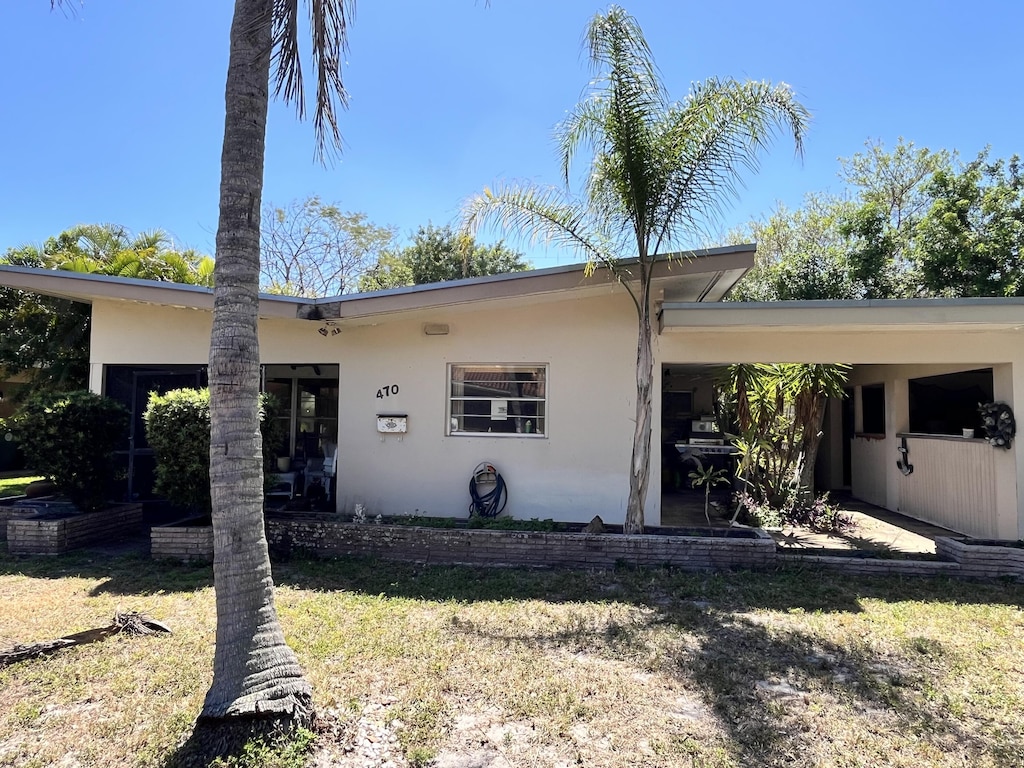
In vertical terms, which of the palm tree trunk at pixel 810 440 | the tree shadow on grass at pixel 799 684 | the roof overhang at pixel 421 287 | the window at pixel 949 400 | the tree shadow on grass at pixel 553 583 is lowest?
the tree shadow on grass at pixel 799 684

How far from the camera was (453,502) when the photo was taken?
25.3 feet

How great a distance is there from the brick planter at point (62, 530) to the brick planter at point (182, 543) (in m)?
1.22

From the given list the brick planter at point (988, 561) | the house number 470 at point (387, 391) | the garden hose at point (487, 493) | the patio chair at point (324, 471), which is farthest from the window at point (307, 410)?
the brick planter at point (988, 561)

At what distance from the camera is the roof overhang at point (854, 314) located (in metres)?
6.02

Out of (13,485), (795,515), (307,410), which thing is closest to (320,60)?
(307,410)

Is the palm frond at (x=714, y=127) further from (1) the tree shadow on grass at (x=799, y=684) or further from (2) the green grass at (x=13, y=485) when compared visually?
(2) the green grass at (x=13, y=485)

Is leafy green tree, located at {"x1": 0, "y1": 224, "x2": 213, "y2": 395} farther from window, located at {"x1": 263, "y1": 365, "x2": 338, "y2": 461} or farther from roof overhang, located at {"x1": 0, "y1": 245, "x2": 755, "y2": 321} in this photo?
roof overhang, located at {"x1": 0, "y1": 245, "x2": 755, "y2": 321}

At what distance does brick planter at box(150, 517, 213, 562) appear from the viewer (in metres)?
6.33

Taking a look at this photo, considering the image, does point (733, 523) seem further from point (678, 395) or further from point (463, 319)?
point (678, 395)

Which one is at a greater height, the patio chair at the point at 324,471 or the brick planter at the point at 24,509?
the patio chair at the point at 324,471

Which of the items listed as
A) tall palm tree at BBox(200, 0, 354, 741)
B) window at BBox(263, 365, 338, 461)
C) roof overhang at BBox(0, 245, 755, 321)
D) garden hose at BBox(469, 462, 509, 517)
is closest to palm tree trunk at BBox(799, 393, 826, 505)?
roof overhang at BBox(0, 245, 755, 321)

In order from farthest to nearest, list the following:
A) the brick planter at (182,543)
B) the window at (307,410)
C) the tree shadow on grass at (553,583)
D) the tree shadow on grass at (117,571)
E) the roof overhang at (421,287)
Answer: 1. the window at (307,410)
2. the roof overhang at (421,287)
3. the brick planter at (182,543)
4. the tree shadow on grass at (117,571)
5. the tree shadow on grass at (553,583)

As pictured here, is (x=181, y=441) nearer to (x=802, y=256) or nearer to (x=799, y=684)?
(x=799, y=684)

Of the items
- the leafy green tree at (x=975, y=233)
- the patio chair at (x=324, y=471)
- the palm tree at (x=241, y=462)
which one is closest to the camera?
the palm tree at (x=241, y=462)
